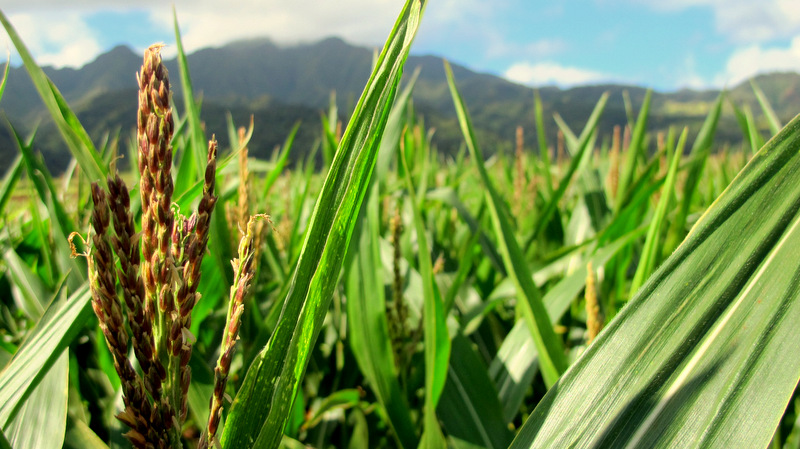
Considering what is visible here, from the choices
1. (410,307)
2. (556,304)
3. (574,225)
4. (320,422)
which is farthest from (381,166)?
(574,225)

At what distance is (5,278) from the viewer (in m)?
1.67

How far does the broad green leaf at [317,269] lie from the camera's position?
20.3 inches

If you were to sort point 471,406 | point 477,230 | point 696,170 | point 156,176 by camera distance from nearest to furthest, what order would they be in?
point 156,176 < point 471,406 < point 477,230 < point 696,170

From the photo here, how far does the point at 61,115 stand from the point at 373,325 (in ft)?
2.47

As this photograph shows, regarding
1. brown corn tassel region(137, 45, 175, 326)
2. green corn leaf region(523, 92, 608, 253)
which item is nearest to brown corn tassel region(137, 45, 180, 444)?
brown corn tassel region(137, 45, 175, 326)

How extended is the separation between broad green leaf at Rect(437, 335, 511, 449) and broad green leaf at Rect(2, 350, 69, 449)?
2.25 feet

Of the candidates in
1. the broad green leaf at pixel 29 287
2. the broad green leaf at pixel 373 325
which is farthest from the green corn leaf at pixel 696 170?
the broad green leaf at pixel 29 287

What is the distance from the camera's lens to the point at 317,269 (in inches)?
19.9

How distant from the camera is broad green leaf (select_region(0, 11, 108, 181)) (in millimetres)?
521

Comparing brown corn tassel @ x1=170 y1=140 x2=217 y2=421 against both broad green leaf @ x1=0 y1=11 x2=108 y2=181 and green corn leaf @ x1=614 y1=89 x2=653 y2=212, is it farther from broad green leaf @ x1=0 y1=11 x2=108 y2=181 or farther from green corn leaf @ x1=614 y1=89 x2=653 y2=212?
green corn leaf @ x1=614 y1=89 x2=653 y2=212

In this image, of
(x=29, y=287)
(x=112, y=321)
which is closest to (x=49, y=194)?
(x=29, y=287)

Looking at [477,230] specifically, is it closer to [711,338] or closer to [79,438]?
[711,338]

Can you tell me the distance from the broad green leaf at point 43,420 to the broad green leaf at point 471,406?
69cm

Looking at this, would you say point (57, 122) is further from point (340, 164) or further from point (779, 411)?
point (779, 411)
